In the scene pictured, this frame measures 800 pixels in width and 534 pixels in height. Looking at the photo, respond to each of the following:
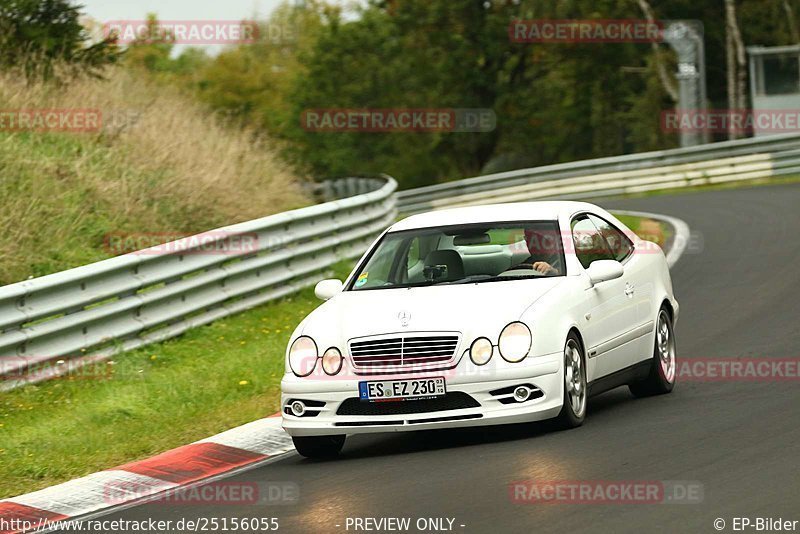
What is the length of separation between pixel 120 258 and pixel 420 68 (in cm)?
3749

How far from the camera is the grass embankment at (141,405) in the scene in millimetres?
9766

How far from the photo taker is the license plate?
8805 millimetres

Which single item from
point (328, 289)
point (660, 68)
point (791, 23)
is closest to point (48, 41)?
point (328, 289)

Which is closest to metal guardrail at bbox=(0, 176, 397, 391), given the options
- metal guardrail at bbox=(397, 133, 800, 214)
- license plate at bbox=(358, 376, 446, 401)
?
license plate at bbox=(358, 376, 446, 401)

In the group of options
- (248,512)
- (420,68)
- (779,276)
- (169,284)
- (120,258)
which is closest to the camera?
(248,512)

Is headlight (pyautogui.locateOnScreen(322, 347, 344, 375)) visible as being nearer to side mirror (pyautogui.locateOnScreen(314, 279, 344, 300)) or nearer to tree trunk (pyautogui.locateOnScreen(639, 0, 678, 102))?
side mirror (pyautogui.locateOnScreen(314, 279, 344, 300))

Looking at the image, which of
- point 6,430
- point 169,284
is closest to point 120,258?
point 169,284

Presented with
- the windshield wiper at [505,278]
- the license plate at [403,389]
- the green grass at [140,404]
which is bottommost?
the green grass at [140,404]

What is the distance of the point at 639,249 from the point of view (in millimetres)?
11188

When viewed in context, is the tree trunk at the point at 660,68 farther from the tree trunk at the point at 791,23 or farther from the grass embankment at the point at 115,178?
the grass embankment at the point at 115,178

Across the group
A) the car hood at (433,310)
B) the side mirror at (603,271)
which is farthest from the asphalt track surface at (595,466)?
the side mirror at (603,271)

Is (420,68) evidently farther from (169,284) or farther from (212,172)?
(169,284)

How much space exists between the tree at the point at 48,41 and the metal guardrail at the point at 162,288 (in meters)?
6.46

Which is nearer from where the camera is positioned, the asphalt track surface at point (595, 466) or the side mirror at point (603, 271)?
the asphalt track surface at point (595, 466)
